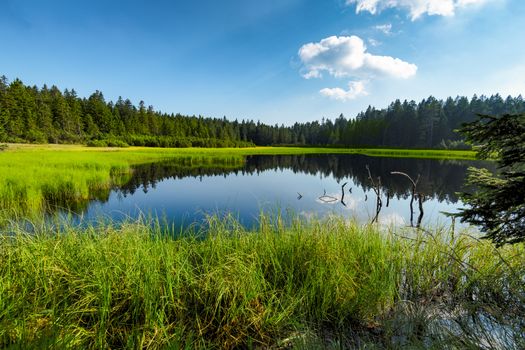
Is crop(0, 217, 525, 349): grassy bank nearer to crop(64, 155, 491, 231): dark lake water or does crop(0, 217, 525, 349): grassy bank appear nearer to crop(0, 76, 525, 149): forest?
crop(64, 155, 491, 231): dark lake water

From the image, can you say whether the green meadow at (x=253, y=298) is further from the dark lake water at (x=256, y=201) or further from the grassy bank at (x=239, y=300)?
the dark lake water at (x=256, y=201)

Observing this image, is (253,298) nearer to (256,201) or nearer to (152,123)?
(256,201)

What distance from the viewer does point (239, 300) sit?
3205 millimetres

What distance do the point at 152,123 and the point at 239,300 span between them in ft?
291

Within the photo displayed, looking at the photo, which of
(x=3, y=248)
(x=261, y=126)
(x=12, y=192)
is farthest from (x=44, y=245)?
(x=261, y=126)

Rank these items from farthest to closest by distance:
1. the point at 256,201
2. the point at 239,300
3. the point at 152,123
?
the point at 152,123
the point at 256,201
the point at 239,300

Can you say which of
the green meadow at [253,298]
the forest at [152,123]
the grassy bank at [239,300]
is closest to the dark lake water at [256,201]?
the green meadow at [253,298]

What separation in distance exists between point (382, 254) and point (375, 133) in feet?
293

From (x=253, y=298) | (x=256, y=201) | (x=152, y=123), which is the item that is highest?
(x=152, y=123)

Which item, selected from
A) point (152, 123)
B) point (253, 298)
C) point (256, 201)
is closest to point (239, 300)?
point (253, 298)

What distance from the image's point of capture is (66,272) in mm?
3170

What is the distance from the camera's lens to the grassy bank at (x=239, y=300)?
2609 millimetres

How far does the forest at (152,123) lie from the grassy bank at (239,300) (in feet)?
172

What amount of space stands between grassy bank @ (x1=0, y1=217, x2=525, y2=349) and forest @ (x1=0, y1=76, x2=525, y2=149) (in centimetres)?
5245
